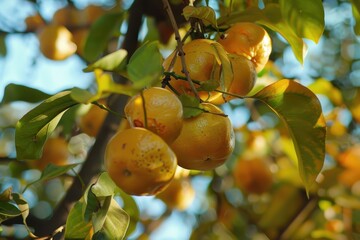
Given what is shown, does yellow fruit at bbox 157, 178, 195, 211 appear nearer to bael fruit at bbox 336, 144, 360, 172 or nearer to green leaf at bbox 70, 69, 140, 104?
bael fruit at bbox 336, 144, 360, 172

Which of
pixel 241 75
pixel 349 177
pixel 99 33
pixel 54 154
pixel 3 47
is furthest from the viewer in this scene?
pixel 3 47

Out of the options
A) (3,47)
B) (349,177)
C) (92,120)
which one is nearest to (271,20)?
(92,120)

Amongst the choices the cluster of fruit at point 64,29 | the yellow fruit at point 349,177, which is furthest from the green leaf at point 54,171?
the yellow fruit at point 349,177

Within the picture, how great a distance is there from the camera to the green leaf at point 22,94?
3.13 feet

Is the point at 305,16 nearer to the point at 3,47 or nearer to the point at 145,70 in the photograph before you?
the point at 145,70

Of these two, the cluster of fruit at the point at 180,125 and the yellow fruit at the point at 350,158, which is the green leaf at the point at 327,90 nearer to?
the yellow fruit at the point at 350,158

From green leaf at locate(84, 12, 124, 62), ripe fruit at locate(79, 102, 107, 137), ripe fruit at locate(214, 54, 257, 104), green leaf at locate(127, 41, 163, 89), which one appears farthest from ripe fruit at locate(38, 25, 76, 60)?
green leaf at locate(127, 41, 163, 89)

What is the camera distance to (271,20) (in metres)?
0.88

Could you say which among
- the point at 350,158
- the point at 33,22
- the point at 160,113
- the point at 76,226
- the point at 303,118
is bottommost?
the point at 350,158

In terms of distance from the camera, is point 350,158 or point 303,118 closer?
→ point 303,118

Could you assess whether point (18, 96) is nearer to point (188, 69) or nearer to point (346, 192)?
point (188, 69)

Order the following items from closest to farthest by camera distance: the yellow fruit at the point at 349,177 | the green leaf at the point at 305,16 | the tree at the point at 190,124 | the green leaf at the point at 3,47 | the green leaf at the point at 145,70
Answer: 1. the green leaf at the point at 145,70
2. the tree at the point at 190,124
3. the green leaf at the point at 305,16
4. the yellow fruit at the point at 349,177
5. the green leaf at the point at 3,47

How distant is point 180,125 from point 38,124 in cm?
21

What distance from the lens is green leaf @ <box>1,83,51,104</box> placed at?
95cm
